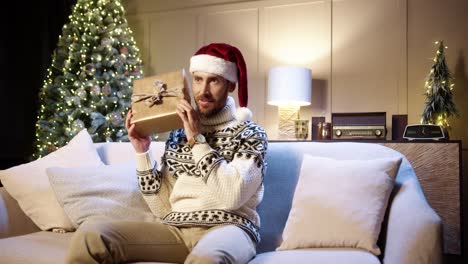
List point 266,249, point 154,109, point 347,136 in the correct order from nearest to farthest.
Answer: point 154,109 < point 266,249 < point 347,136

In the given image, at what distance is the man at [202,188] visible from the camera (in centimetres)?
137

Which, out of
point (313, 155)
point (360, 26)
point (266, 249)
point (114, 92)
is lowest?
point (266, 249)

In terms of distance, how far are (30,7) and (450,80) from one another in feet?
13.9

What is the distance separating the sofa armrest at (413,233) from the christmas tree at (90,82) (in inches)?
110

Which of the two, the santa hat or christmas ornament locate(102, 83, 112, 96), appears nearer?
the santa hat

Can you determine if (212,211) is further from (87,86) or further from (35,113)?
(35,113)

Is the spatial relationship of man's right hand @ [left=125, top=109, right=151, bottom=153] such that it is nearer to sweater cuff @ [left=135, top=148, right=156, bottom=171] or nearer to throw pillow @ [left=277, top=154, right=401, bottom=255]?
sweater cuff @ [left=135, top=148, right=156, bottom=171]

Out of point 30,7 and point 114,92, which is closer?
point 114,92

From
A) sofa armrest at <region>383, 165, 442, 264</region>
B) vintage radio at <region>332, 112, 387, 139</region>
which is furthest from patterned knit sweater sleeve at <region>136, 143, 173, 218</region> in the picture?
vintage radio at <region>332, 112, 387, 139</region>

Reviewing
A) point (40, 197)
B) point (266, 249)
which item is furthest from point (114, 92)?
point (266, 249)

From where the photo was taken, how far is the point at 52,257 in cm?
158

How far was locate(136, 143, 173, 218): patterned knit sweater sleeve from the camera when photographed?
1.78m

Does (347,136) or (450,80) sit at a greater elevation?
(450,80)

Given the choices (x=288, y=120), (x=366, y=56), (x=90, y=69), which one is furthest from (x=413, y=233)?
(x=90, y=69)
